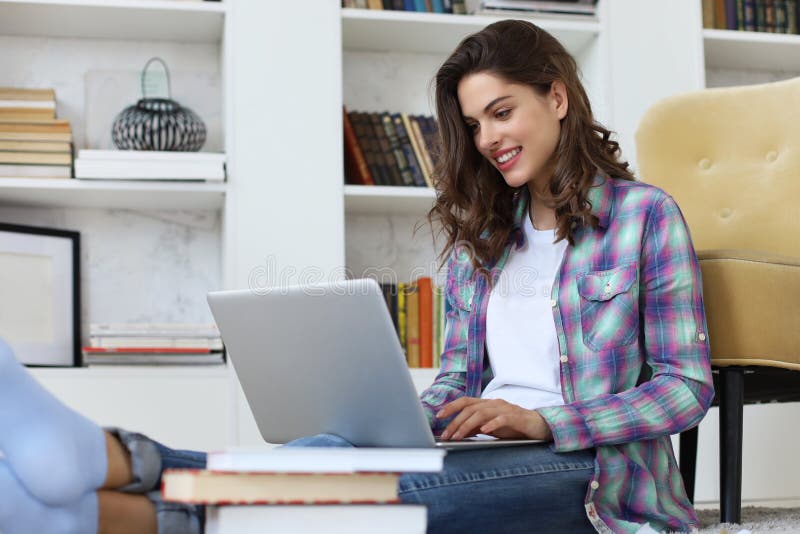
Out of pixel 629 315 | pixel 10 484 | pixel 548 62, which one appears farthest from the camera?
pixel 548 62

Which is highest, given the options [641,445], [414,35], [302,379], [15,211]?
[414,35]

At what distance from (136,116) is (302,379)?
1505 millimetres

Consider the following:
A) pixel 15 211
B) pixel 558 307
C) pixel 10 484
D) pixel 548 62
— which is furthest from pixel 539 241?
pixel 15 211

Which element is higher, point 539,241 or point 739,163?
point 739,163

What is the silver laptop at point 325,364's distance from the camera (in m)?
1.11

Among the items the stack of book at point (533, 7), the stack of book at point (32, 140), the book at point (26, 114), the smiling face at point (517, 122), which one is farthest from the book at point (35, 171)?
the smiling face at point (517, 122)

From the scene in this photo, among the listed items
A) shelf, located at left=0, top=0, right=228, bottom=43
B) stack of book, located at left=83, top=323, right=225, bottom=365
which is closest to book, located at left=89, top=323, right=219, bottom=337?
stack of book, located at left=83, top=323, right=225, bottom=365

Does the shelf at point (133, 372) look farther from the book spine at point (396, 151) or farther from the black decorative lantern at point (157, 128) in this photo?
the book spine at point (396, 151)

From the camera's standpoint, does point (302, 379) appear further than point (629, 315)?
No

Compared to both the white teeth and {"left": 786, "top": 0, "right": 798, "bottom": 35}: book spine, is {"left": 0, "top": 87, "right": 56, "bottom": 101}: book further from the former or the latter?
{"left": 786, "top": 0, "right": 798, "bottom": 35}: book spine

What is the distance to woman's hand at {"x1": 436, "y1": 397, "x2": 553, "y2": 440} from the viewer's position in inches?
48.3

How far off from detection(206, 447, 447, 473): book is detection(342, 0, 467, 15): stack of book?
2057 millimetres

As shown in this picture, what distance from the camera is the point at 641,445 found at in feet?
4.42

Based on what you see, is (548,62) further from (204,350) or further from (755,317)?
(204,350)
